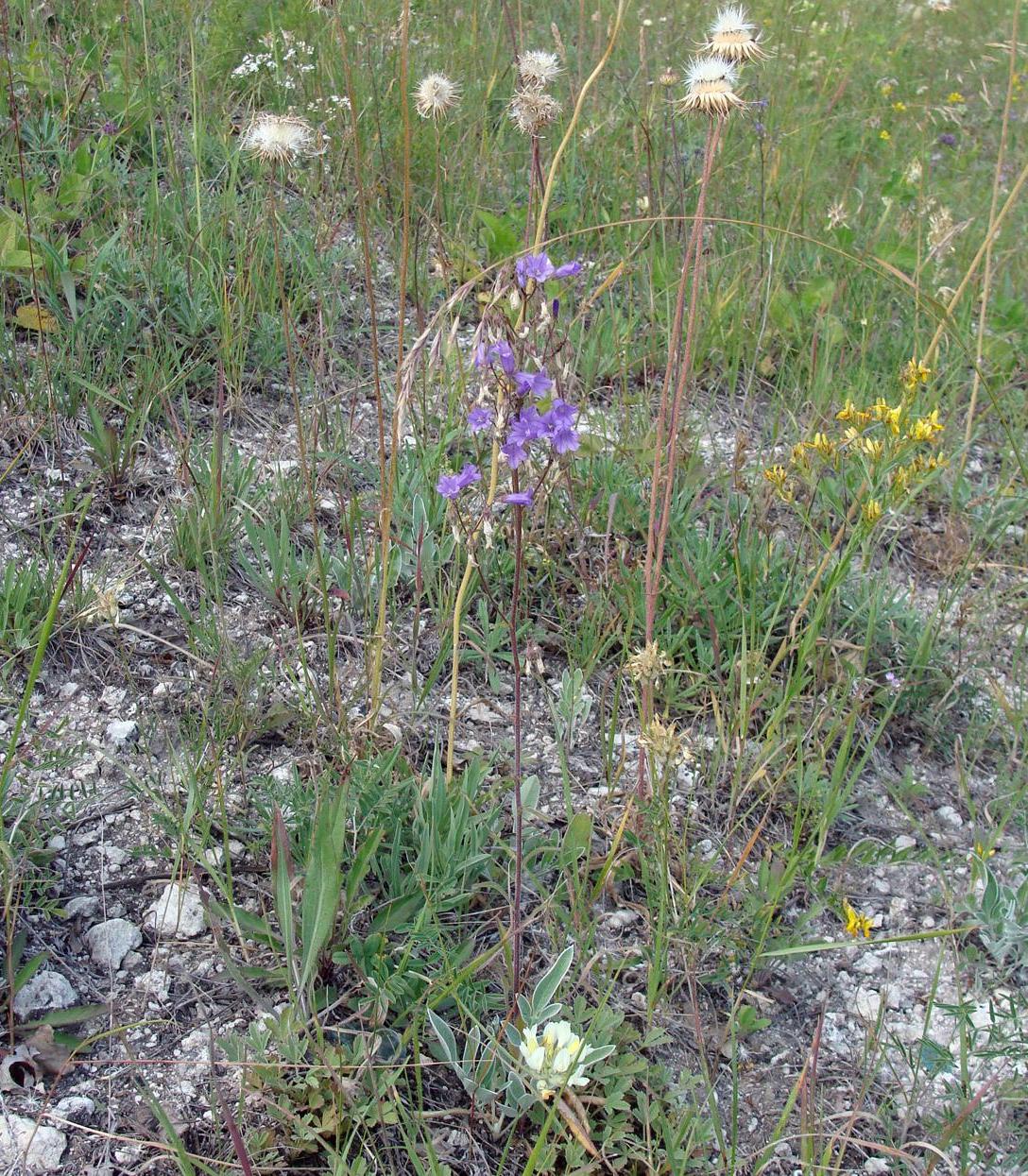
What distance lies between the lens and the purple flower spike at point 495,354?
127 cm

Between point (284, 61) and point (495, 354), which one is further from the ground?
point (284, 61)

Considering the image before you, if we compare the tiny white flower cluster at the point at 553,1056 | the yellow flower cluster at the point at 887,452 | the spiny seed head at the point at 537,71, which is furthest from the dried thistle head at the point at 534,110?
the tiny white flower cluster at the point at 553,1056

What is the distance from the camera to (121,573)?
2.15 meters

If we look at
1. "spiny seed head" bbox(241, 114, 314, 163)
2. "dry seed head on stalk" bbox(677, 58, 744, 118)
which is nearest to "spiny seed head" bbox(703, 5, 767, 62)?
"dry seed head on stalk" bbox(677, 58, 744, 118)

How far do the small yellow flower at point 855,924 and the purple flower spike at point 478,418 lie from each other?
104cm

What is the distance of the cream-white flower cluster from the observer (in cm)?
134

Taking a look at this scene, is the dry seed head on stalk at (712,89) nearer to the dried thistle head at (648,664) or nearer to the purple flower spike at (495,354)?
the purple flower spike at (495,354)

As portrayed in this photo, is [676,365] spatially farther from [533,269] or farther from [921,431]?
[921,431]

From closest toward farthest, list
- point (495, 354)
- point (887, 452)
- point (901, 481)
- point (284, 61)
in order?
point (495, 354), point (901, 481), point (887, 452), point (284, 61)

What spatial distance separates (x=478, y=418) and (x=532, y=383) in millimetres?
88

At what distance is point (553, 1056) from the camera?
135 centimetres

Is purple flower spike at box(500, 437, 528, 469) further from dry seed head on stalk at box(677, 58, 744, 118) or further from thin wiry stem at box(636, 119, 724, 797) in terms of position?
dry seed head on stalk at box(677, 58, 744, 118)

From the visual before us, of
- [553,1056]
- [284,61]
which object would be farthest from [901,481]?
[284,61]

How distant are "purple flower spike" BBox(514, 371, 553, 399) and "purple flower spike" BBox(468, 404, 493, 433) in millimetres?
59
